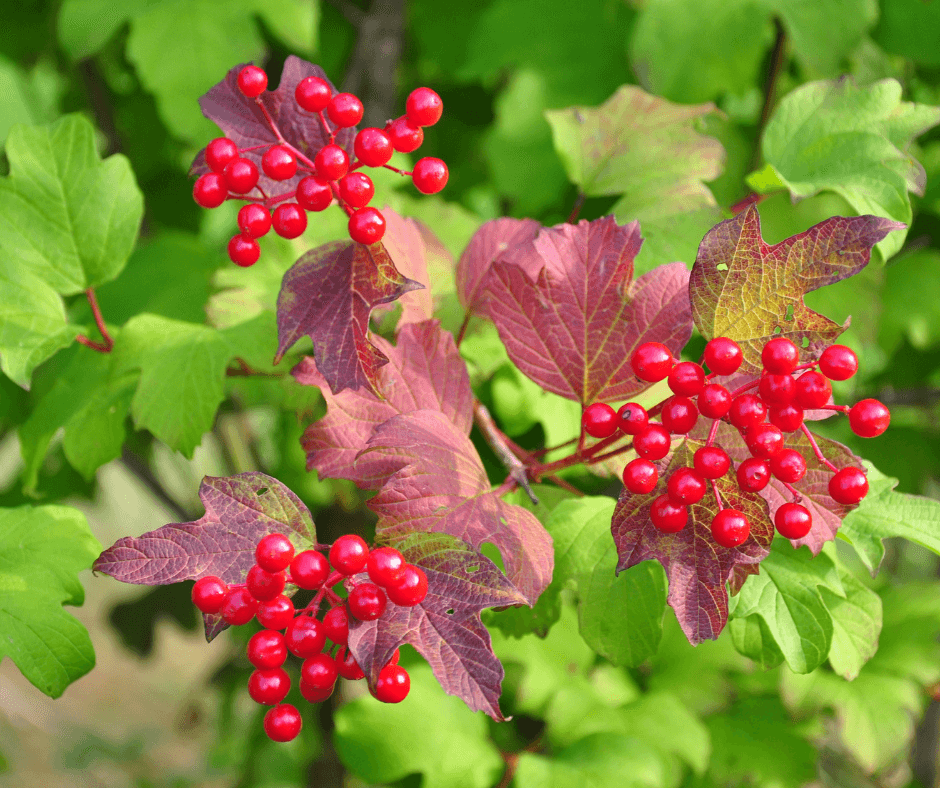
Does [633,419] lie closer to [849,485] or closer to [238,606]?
[849,485]

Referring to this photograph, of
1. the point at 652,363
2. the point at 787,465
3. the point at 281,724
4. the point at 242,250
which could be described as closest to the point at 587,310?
the point at 652,363

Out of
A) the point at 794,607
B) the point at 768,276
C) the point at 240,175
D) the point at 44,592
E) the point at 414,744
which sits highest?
the point at 240,175

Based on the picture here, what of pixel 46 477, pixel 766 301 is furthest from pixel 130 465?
pixel 766 301

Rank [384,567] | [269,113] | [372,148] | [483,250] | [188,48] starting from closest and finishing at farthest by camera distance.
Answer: [384,567], [372,148], [269,113], [483,250], [188,48]

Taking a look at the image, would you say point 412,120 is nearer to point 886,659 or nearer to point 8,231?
point 8,231

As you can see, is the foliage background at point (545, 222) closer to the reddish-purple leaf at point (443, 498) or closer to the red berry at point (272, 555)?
the reddish-purple leaf at point (443, 498)

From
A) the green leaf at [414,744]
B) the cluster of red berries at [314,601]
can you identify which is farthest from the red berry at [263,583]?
the green leaf at [414,744]
